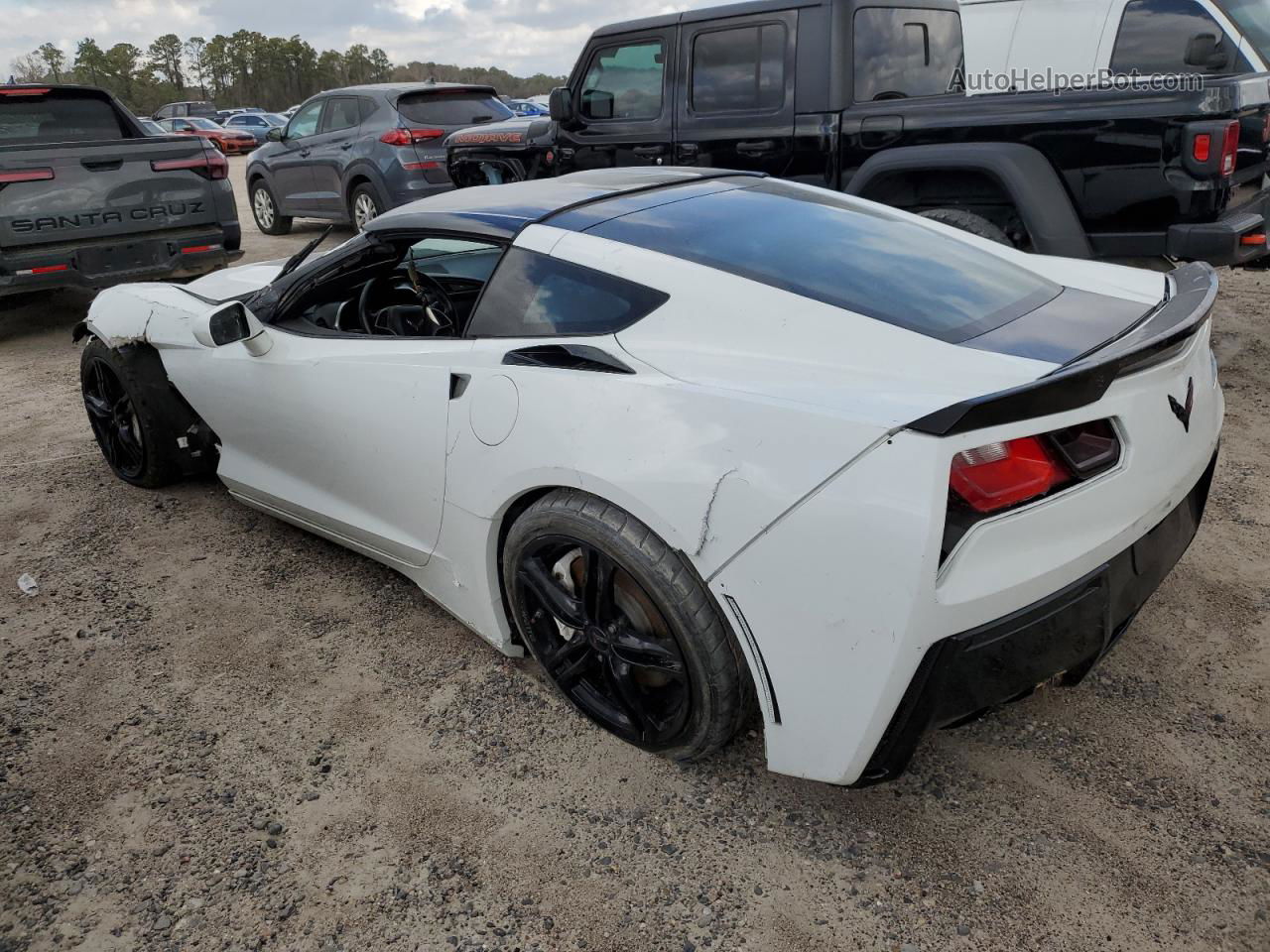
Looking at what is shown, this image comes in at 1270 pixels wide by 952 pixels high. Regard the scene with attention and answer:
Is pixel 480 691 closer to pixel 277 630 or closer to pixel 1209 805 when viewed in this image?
pixel 277 630

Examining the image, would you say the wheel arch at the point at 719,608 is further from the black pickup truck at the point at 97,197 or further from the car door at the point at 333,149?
the car door at the point at 333,149

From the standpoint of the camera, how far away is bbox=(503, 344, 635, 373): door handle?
7.52ft

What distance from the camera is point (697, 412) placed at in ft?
6.82

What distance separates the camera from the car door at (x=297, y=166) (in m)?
10.8

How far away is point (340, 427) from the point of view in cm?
303

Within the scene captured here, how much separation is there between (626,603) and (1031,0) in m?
6.50

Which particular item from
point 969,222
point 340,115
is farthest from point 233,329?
point 340,115

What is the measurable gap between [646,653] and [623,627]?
0.32ft

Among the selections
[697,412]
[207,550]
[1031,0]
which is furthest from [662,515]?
[1031,0]

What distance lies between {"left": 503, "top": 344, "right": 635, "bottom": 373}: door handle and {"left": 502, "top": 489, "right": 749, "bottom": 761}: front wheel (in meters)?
0.31

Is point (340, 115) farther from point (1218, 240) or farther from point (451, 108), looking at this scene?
point (1218, 240)

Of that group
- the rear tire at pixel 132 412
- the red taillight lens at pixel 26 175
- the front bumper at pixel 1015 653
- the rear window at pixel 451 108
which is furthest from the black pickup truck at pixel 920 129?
the rear tire at pixel 132 412

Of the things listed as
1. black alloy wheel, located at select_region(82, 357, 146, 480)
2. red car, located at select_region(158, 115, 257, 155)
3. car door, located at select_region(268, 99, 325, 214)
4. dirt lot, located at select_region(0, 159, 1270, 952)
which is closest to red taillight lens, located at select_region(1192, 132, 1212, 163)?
dirt lot, located at select_region(0, 159, 1270, 952)

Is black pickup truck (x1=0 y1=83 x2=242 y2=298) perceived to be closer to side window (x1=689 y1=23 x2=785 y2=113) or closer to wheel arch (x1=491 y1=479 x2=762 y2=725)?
side window (x1=689 y1=23 x2=785 y2=113)
